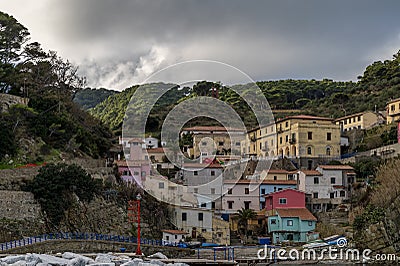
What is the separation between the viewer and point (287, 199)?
1560 inches

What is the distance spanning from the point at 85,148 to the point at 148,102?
50.4 ft

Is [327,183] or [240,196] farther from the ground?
[327,183]

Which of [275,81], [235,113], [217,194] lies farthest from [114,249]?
[275,81]

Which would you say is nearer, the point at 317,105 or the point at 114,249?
the point at 114,249

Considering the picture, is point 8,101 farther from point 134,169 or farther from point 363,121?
point 363,121

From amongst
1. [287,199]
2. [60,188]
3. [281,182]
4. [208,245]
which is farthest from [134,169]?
[287,199]

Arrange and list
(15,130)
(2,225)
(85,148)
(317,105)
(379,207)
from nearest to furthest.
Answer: (2,225) → (379,207) → (15,130) → (85,148) → (317,105)

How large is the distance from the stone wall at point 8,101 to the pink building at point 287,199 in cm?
1857

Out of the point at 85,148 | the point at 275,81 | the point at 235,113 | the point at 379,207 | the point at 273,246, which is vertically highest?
the point at 275,81

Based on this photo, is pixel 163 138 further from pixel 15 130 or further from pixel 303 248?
pixel 303 248

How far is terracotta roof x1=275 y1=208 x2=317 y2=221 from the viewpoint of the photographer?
37781mm

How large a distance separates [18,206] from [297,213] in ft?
57.3

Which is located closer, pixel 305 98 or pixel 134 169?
pixel 134 169

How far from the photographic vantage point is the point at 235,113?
6262cm
